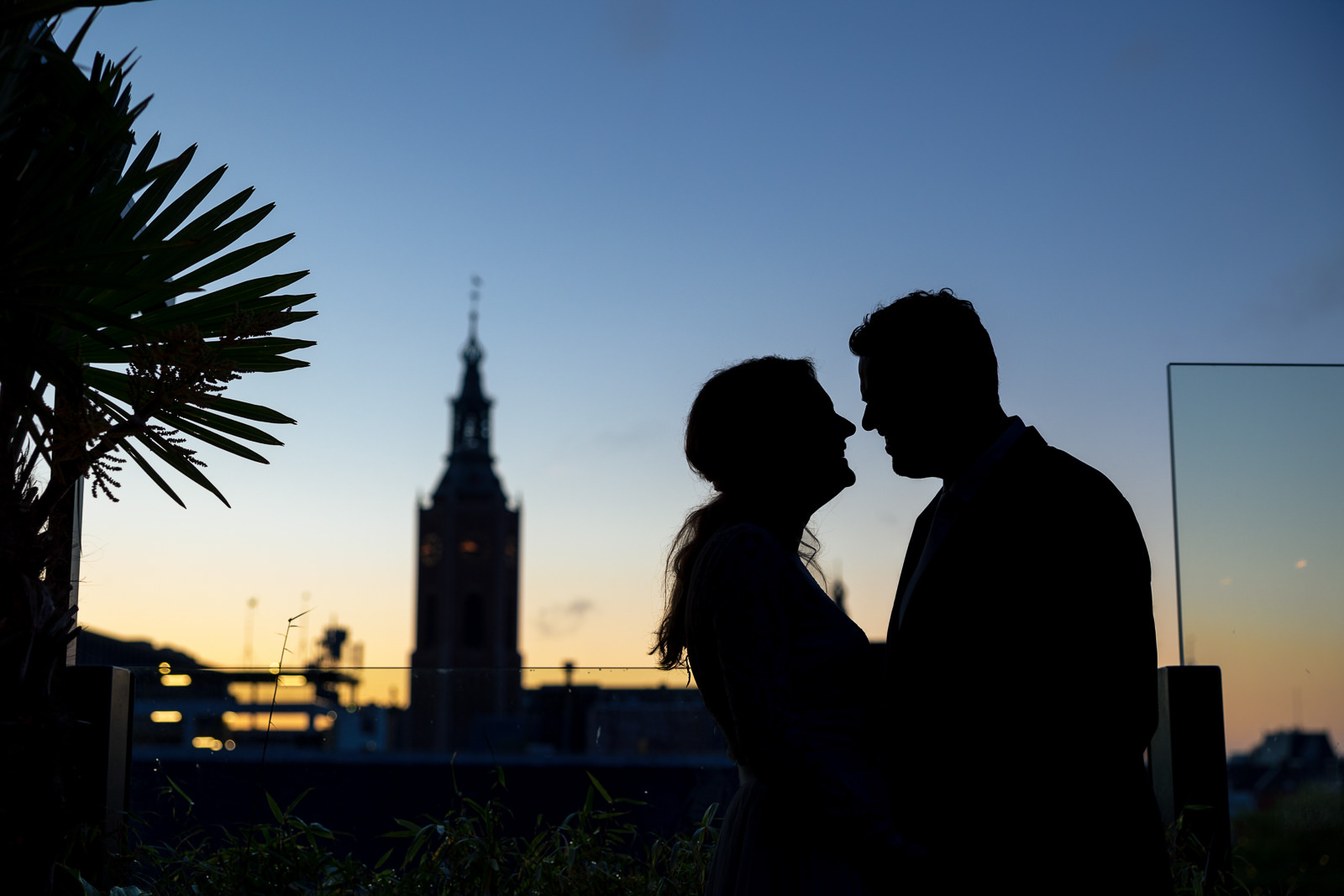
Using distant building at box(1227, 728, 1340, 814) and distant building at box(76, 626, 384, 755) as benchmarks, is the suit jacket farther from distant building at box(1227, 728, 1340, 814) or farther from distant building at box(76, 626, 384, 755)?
distant building at box(1227, 728, 1340, 814)

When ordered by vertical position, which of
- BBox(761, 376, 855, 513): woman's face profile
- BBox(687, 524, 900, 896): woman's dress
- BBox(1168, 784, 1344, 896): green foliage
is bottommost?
BBox(1168, 784, 1344, 896): green foliage

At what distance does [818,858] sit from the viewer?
6.05 feet

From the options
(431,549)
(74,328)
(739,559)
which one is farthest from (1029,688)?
(431,549)

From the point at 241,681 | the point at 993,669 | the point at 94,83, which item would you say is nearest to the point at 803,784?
the point at 993,669

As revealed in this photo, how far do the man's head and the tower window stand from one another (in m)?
73.7

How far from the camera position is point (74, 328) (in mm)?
2176

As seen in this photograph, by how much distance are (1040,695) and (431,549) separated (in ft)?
252

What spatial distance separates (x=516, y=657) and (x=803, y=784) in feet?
248

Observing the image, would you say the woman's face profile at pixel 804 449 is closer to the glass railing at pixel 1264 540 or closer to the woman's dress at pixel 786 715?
the woman's dress at pixel 786 715

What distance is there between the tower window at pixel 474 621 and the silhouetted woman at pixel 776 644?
7368 cm

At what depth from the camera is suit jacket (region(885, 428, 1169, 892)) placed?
169cm

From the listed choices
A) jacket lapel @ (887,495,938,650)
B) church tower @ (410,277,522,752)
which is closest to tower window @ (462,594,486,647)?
church tower @ (410,277,522,752)

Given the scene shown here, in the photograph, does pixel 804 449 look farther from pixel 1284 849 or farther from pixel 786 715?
pixel 1284 849

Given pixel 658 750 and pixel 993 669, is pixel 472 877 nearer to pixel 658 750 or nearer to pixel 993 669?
pixel 658 750
